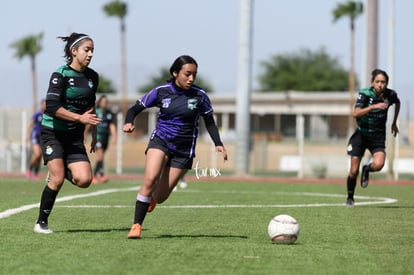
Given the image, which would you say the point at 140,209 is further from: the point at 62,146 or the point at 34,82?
the point at 34,82

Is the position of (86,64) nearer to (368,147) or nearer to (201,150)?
(368,147)

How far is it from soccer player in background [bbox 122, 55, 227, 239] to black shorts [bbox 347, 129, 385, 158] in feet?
19.7

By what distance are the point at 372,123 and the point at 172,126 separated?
638 cm

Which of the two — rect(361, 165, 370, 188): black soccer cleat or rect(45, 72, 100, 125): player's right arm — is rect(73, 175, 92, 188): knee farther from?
rect(361, 165, 370, 188): black soccer cleat

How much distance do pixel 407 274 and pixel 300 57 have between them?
121 meters

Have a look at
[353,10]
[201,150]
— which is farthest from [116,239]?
[353,10]

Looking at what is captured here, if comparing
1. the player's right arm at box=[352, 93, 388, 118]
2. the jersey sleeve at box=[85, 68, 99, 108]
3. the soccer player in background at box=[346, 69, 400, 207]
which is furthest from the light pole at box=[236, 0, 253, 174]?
the jersey sleeve at box=[85, 68, 99, 108]

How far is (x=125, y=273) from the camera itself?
834 cm

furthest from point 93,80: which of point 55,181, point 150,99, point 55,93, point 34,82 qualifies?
point 34,82

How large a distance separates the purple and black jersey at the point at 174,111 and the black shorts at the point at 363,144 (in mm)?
6188

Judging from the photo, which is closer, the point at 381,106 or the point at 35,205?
the point at 381,106

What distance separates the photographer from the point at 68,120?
38.4 ft

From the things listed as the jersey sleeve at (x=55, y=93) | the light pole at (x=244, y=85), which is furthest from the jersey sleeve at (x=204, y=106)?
the light pole at (x=244, y=85)

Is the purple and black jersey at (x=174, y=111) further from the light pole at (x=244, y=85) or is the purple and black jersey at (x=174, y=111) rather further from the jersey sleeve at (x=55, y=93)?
the light pole at (x=244, y=85)
